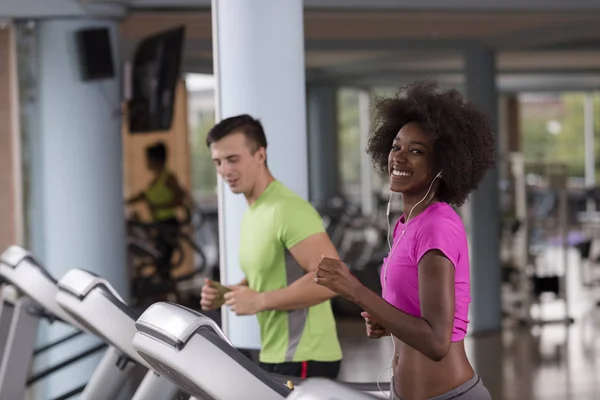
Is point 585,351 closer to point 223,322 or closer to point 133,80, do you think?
point 133,80

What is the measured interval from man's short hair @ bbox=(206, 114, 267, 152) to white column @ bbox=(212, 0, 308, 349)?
1.74 ft

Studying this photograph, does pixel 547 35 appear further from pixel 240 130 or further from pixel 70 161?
pixel 240 130

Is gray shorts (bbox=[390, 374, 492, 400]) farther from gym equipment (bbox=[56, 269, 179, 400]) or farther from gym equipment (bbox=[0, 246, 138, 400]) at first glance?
gym equipment (bbox=[0, 246, 138, 400])

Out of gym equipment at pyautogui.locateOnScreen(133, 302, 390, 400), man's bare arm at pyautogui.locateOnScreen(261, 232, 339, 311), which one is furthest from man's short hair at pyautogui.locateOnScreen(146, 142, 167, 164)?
gym equipment at pyautogui.locateOnScreen(133, 302, 390, 400)

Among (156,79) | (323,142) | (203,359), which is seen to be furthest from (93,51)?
(323,142)

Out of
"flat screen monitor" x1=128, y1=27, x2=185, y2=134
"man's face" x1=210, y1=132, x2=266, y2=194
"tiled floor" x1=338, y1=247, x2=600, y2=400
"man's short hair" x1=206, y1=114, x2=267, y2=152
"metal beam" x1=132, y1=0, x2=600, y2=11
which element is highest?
"metal beam" x1=132, y1=0, x2=600, y2=11

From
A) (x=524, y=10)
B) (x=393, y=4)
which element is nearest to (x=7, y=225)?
(x=393, y=4)

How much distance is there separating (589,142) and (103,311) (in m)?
19.0

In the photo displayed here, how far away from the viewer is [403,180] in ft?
7.47

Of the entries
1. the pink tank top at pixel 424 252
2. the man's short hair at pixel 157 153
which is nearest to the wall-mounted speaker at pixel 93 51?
the man's short hair at pixel 157 153

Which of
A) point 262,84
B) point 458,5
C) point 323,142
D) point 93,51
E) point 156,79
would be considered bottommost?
point 323,142

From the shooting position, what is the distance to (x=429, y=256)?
2137 mm

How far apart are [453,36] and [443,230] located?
292 inches

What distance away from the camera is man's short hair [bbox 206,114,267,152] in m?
3.25
